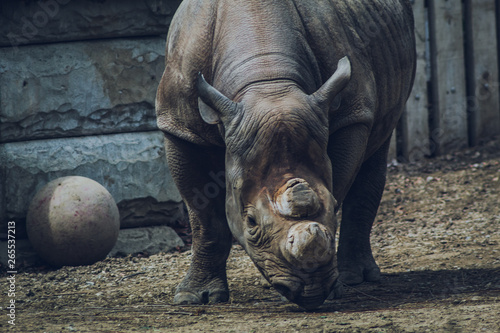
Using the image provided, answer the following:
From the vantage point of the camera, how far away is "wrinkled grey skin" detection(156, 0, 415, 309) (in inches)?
146

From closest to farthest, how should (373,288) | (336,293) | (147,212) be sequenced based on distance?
(336,293), (373,288), (147,212)

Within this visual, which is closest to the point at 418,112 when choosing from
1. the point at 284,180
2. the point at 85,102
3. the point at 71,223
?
the point at 85,102

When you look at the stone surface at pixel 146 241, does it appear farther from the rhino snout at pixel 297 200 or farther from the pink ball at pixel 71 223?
the rhino snout at pixel 297 200

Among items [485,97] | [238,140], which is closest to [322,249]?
[238,140]

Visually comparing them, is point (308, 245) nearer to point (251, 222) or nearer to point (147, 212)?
point (251, 222)

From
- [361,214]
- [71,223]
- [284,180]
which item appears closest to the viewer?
[284,180]

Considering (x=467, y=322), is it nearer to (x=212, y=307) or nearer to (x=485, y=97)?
(x=212, y=307)

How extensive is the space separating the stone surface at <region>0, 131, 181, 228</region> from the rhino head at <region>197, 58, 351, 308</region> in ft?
9.67

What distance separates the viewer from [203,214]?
4.80 metres

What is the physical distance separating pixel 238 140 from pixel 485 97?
6384 mm

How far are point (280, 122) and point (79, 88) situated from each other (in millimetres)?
3458

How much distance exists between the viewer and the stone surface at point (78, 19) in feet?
21.3

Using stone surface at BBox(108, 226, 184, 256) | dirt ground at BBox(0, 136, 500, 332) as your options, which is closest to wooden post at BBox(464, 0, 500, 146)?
dirt ground at BBox(0, 136, 500, 332)

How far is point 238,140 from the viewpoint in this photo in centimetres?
386
